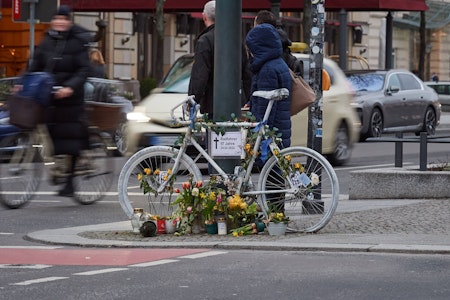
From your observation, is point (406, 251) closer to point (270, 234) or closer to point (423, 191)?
point (270, 234)

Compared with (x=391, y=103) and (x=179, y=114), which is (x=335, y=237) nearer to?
(x=179, y=114)

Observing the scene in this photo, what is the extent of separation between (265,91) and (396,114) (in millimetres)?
18573

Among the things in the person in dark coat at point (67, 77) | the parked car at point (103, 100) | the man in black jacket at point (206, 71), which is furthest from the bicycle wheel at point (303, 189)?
the parked car at point (103, 100)

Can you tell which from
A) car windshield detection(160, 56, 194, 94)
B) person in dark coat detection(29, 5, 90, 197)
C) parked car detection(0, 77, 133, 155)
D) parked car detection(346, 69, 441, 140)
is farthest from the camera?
parked car detection(346, 69, 441, 140)

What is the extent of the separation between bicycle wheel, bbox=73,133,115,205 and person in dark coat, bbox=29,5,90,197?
0.45 feet

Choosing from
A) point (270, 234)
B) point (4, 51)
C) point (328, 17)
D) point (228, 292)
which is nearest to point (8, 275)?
point (228, 292)

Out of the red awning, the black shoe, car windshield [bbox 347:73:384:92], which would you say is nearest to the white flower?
the black shoe

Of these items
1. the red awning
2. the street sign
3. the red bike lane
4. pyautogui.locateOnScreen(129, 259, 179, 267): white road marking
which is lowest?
the red bike lane

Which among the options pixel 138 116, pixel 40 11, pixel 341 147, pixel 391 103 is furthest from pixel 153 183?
pixel 391 103

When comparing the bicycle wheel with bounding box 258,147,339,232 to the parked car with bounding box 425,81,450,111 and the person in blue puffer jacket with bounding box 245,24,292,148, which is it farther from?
the parked car with bounding box 425,81,450,111

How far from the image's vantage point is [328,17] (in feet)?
182

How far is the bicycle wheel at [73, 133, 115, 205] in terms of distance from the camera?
14148 millimetres

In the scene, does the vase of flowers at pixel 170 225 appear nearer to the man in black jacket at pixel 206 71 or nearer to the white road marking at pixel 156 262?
the white road marking at pixel 156 262

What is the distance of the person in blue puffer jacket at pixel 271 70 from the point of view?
1195 cm
